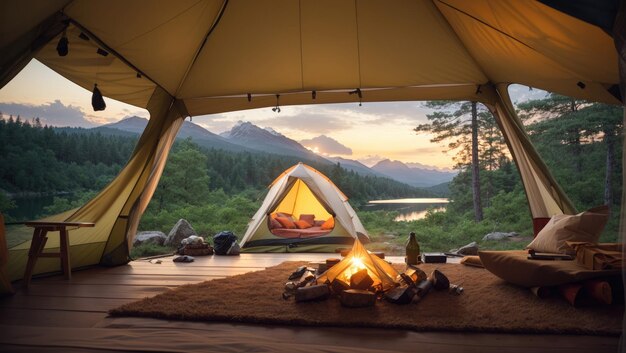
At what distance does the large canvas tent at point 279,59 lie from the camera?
10.0 feet

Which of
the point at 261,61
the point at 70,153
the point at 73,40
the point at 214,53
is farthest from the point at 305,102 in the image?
the point at 70,153

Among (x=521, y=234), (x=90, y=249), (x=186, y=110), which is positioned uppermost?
(x=186, y=110)

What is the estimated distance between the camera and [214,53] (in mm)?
4633

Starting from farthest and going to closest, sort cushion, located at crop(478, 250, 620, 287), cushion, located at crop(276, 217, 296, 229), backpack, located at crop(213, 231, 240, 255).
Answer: cushion, located at crop(276, 217, 296, 229) < backpack, located at crop(213, 231, 240, 255) < cushion, located at crop(478, 250, 620, 287)

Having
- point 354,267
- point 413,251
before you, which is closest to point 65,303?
point 354,267

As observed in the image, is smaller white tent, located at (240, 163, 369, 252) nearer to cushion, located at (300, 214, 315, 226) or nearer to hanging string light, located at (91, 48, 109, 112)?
cushion, located at (300, 214, 315, 226)

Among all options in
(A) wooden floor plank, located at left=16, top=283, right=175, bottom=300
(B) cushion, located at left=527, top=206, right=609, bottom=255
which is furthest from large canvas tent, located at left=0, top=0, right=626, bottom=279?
(B) cushion, located at left=527, top=206, right=609, bottom=255

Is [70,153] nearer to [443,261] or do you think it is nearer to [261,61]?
[261,61]

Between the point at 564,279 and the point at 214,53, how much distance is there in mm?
4063

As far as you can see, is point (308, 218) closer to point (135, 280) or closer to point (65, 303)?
point (135, 280)

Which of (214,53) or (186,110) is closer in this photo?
(214,53)

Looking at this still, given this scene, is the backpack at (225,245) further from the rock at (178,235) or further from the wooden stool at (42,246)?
the rock at (178,235)

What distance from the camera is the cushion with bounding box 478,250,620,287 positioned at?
261 centimetres

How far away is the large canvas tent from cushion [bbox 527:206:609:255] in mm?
1038
